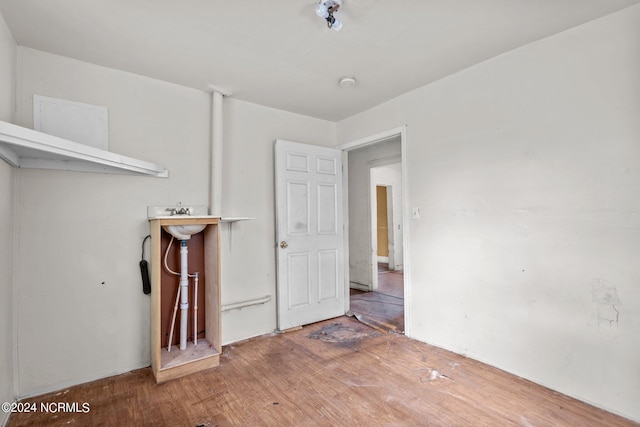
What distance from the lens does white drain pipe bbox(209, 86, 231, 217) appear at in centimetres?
281

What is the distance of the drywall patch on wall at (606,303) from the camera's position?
185cm

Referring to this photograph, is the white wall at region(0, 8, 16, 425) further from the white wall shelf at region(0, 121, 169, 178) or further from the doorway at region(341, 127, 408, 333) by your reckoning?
the doorway at region(341, 127, 408, 333)

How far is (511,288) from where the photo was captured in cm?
228

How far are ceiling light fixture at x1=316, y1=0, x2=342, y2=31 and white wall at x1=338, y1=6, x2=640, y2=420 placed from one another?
1357mm

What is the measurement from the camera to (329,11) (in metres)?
1.74

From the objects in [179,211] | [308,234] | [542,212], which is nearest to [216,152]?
[179,211]

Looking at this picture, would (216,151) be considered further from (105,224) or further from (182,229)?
(105,224)

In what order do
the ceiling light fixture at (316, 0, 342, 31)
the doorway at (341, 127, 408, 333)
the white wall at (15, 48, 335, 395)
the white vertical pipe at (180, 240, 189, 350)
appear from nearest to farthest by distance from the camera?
the ceiling light fixture at (316, 0, 342, 31)
the white wall at (15, 48, 335, 395)
the white vertical pipe at (180, 240, 189, 350)
the doorway at (341, 127, 408, 333)

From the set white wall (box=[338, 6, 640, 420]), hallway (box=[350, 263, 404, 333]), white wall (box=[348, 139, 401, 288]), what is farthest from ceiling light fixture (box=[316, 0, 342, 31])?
white wall (box=[348, 139, 401, 288])

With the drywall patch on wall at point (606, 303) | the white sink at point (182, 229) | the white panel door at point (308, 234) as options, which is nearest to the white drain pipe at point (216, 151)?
the white sink at point (182, 229)

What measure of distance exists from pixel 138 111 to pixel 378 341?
2.99 metres

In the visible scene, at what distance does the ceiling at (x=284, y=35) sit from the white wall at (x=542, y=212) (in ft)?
0.84

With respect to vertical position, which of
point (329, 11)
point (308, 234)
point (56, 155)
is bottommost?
point (308, 234)

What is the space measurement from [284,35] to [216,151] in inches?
49.1
